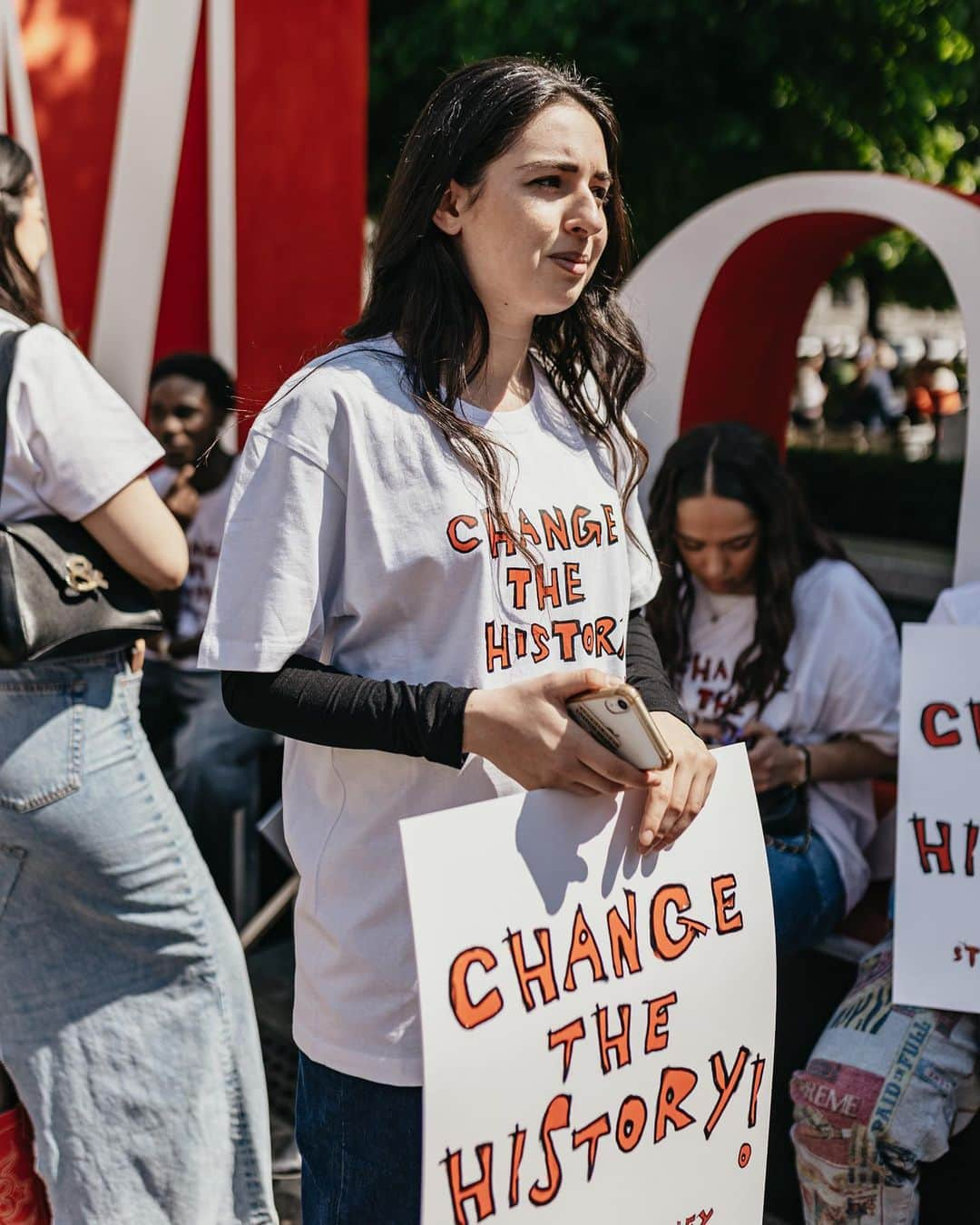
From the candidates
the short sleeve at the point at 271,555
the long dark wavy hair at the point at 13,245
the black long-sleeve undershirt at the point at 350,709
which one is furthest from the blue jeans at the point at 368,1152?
the long dark wavy hair at the point at 13,245

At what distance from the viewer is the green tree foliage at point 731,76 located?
7.25m

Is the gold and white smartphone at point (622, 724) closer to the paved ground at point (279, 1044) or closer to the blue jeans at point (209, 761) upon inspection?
the paved ground at point (279, 1044)

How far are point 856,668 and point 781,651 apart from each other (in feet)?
0.50

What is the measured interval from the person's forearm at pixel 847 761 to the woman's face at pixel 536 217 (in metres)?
1.42

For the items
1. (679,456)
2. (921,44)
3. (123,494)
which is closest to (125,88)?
(679,456)

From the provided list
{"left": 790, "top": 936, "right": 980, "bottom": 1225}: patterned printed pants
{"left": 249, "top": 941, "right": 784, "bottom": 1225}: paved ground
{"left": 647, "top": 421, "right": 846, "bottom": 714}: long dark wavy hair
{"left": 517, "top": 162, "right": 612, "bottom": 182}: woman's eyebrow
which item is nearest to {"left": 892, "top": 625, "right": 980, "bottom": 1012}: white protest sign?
{"left": 790, "top": 936, "right": 980, "bottom": 1225}: patterned printed pants

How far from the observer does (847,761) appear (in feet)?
9.22

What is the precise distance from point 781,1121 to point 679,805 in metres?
1.46

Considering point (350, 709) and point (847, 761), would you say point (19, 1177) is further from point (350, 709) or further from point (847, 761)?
point (847, 761)

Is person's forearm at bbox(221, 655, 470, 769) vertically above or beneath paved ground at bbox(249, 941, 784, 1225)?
above

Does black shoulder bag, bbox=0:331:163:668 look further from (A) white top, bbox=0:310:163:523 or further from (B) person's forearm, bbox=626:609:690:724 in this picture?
(B) person's forearm, bbox=626:609:690:724

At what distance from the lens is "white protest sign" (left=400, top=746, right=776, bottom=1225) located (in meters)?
1.45

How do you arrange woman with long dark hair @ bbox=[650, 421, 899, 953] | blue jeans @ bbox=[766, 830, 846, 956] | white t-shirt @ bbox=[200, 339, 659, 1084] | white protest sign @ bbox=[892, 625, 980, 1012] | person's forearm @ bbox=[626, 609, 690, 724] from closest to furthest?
1. white t-shirt @ bbox=[200, 339, 659, 1084]
2. person's forearm @ bbox=[626, 609, 690, 724]
3. white protest sign @ bbox=[892, 625, 980, 1012]
4. blue jeans @ bbox=[766, 830, 846, 956]
5. woman with long dark hair @ bbox=[650, 421, 899, 953]

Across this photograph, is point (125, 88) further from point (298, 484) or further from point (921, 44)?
point (921, 44)
